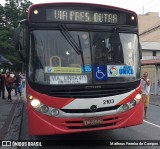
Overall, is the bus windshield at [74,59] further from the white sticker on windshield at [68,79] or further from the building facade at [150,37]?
the building facade at [150,37]

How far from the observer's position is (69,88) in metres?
6.86

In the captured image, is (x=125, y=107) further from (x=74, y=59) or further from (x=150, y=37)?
(x=150, y=37)

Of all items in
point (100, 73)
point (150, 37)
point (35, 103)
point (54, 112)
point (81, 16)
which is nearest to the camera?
point (54, 112)

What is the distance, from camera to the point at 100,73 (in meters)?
7.15

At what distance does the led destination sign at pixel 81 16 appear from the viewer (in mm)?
7262

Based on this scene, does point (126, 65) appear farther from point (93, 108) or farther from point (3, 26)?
point (3, 26)

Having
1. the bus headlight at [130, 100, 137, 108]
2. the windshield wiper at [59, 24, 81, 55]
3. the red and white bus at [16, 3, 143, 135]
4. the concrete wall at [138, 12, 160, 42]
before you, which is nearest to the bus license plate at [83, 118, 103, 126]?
the red and white bus at [16, 3, 143, 135]

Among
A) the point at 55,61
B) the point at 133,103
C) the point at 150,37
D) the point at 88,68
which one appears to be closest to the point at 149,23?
the point at 150,37

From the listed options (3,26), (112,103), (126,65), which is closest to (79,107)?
(112,103)

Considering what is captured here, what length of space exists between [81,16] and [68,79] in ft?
4.80

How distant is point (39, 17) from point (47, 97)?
5.66 ft

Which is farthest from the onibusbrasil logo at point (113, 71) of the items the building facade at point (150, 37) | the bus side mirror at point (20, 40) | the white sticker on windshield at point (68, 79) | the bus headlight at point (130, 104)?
the building facade at point (150, 37)

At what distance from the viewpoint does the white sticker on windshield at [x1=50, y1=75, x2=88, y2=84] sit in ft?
22.6

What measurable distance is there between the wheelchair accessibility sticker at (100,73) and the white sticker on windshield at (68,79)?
0.25 metres
